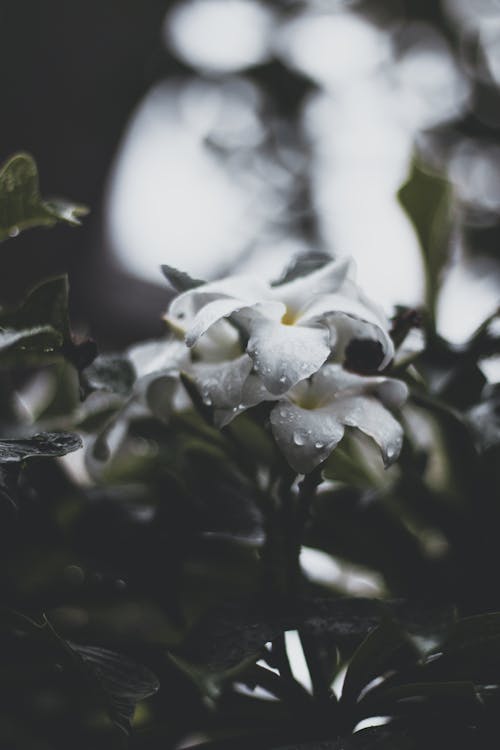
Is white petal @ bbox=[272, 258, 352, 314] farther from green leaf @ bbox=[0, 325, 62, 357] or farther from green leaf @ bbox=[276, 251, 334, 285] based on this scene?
green leaf @ bbox=[0, 325, 62, 357]

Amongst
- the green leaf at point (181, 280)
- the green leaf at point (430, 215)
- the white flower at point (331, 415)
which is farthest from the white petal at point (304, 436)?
the green leaf at point (430, 215)

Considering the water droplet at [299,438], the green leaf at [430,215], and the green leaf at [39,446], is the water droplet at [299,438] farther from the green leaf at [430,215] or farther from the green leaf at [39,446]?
the green leaf at [430,215]

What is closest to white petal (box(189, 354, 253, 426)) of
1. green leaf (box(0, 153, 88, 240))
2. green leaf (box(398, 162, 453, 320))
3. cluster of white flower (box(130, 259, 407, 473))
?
cluster of white flower (box(130, 259, 407, 473))

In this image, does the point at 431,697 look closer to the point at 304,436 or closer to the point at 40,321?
the point at 304,436

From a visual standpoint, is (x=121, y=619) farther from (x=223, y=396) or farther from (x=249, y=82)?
(x=249, y=82)

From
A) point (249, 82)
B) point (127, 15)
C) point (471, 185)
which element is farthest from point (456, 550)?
point (249, 82)

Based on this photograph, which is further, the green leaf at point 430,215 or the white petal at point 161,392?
the green leaf at point 430,215

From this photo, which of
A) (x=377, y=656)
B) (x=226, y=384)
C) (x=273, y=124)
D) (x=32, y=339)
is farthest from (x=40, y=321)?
(x=273, y=124)
